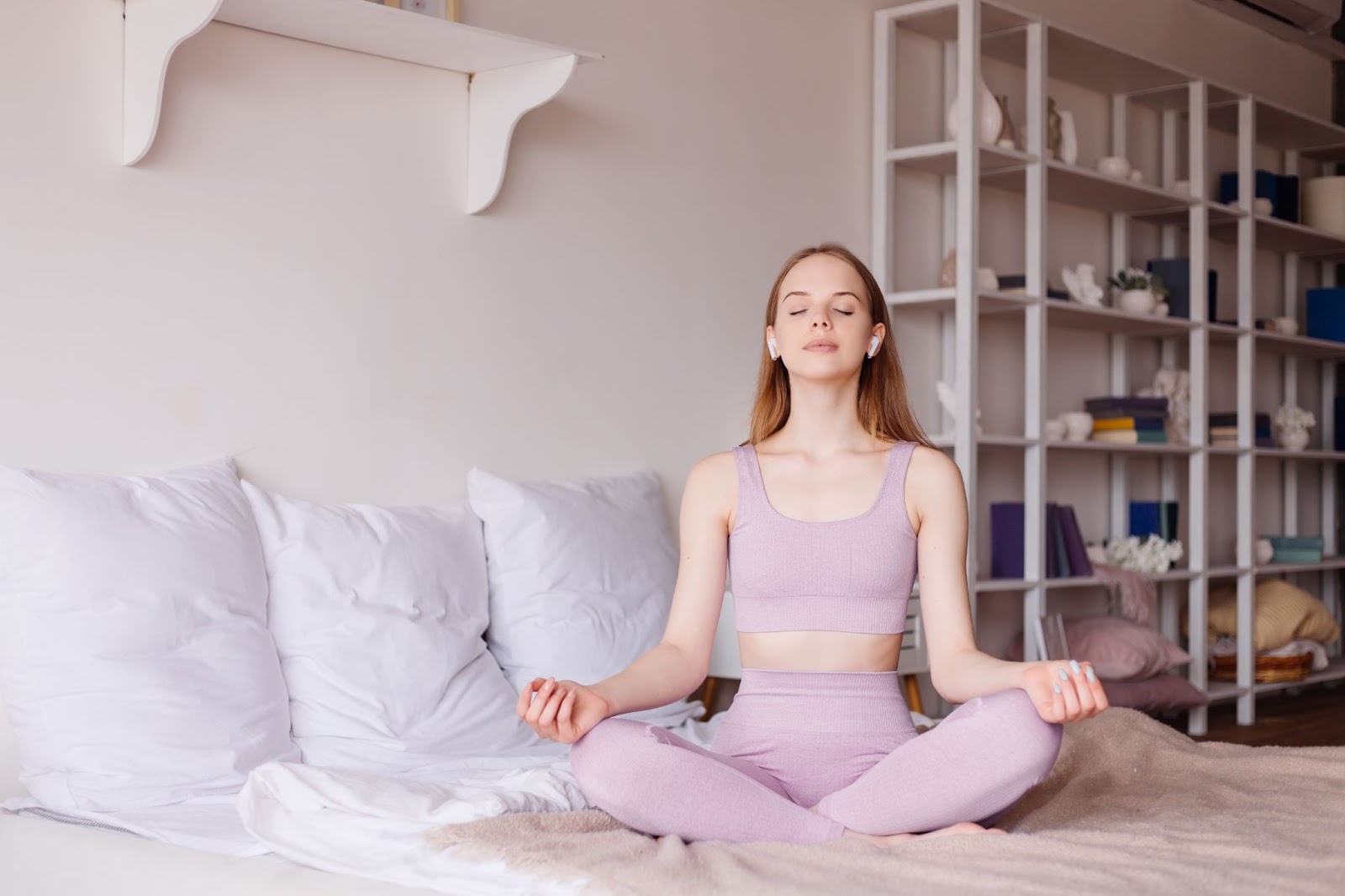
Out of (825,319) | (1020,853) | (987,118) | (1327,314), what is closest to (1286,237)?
(1327,314)

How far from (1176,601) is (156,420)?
145 inches

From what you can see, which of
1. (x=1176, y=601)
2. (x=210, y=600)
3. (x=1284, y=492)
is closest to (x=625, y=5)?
(x=210, y=600)

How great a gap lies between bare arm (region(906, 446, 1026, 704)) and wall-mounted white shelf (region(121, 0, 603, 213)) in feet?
4.04

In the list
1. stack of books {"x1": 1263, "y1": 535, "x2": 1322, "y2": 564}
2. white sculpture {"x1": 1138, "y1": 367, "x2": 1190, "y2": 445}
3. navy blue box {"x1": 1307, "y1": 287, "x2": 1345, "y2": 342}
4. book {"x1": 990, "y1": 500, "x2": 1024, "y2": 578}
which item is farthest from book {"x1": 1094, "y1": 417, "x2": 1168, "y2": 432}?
navy blue box {"x1": 1307, "y1": 287, "x2": 1345, "y2": 342}

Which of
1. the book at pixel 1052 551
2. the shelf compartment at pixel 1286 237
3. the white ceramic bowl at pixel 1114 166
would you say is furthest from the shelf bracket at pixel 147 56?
the shelf compartment at pixel 1286 237

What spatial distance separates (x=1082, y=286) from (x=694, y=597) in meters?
2.75

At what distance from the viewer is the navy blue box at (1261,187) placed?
5.16 metres

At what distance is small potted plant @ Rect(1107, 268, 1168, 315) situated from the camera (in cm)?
460

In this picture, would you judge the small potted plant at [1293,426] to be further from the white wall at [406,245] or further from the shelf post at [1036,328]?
the white wall at [406,245]

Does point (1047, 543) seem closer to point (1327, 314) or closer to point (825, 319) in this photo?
point (1327, 314)

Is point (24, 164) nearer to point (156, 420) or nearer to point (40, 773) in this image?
point (156, 420)

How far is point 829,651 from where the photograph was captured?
1978 mm

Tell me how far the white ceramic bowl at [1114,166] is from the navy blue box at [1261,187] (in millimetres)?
762

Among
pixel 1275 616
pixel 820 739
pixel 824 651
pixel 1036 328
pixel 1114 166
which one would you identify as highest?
pixel 1114 166
